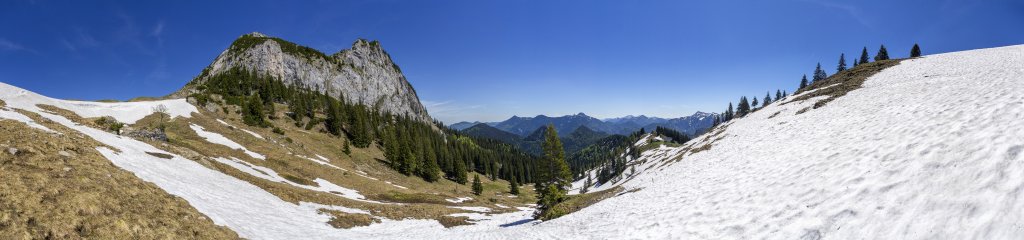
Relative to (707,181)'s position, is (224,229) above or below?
below

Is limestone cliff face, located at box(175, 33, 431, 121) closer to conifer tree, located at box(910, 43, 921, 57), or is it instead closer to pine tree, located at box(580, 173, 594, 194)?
pine tree, located at box(580, 173, 594, 194)

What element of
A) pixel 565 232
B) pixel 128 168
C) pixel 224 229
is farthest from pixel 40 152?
pixel 565 232

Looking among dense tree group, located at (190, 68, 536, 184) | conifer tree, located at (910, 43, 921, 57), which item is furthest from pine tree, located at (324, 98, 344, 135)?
conifer tree, located at (910, 43, 921, 57)

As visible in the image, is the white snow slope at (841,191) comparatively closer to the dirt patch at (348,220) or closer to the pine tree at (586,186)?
the dirt patch at (348,220)

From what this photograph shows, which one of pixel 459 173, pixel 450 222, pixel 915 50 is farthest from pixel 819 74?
pixel 450 222

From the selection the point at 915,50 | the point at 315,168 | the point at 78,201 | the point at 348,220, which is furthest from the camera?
the point at 915,50

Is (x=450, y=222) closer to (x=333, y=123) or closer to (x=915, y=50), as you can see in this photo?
(x=333, y=123)

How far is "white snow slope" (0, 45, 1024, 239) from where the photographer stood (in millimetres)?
7355

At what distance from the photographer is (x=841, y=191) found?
10.2 m

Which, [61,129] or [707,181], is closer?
[707,181]

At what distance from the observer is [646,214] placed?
16.0 meters

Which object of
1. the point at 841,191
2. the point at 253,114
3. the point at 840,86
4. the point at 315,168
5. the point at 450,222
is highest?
the point at 253,114

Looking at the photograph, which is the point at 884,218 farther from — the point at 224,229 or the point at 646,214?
the point at 224,229

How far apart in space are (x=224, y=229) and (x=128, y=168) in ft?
27.9
